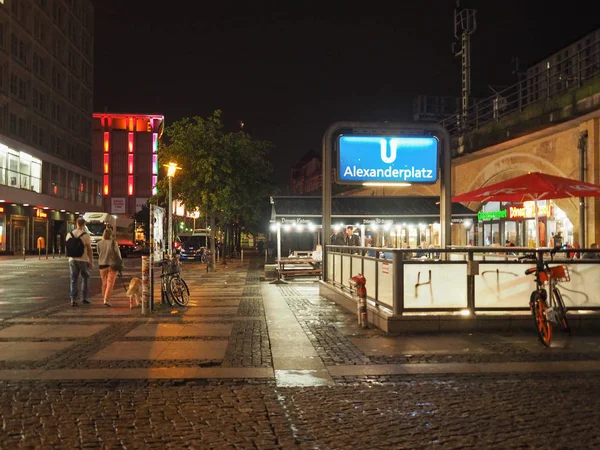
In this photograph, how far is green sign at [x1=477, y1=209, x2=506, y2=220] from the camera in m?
25.8

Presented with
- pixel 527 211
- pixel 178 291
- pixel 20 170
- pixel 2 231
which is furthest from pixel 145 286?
pixel 20 170

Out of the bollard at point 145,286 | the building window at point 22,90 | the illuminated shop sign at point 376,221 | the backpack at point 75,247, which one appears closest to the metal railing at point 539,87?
the illuminated shop sign at point 376,221

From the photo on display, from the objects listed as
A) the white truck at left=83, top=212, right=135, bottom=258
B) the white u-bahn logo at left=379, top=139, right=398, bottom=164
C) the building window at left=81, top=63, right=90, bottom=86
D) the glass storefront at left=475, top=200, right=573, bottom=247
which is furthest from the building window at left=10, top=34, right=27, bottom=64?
the white u-bahn logo at left=379, top=139, right=398, bottom=164

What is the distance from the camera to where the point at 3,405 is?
5.93 m

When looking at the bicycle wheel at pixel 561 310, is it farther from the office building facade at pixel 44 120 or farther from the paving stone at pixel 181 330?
the office building facade at pixel 44 120

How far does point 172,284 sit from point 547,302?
7906mm

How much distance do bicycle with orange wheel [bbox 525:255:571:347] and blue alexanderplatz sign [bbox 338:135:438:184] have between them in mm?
5415

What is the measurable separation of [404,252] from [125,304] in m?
7.18

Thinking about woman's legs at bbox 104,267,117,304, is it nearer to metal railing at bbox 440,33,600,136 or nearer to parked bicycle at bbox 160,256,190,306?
parked bicycle at bbox 160,256,190,306

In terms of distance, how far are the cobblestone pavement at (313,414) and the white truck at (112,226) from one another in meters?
33.6

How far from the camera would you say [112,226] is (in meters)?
44.3

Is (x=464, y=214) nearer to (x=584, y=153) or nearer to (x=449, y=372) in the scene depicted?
(x=584, y=153)

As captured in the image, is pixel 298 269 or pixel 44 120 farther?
pixel 44 120

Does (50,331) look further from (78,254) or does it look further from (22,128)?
(22,128)
